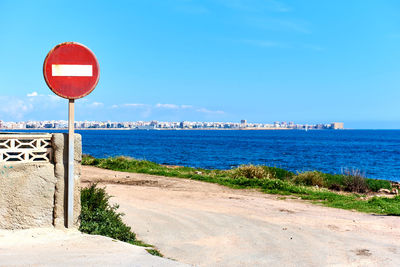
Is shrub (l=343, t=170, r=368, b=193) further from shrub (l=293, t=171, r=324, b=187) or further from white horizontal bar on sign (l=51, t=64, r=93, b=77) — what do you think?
white horizontal bar on sign (l=51, t=64, r=93, b=77)

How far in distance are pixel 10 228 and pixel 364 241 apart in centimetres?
825

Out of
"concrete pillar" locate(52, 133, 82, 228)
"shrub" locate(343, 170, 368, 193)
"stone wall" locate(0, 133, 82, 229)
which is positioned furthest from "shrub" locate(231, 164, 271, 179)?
"concrete pillar" locate(52, 133, 82, 228)

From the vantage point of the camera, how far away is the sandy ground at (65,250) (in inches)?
264

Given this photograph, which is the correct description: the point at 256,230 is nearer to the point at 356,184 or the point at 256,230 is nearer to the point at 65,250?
the point at 65,250

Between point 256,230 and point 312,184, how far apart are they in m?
13.0

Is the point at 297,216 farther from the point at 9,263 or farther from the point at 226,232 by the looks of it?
the point at 9,263

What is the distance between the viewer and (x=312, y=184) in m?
23.3

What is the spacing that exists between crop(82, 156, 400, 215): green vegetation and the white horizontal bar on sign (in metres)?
11.0

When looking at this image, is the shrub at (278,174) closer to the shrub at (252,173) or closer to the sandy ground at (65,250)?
the shrub at (252,173)

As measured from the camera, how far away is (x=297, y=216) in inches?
522

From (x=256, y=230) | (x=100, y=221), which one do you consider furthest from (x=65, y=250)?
(x=256, y=230)

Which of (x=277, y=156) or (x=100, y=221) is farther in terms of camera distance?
(x=277, y=156)

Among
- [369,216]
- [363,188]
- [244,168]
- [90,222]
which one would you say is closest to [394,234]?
[369,216]

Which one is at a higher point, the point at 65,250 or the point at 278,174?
the point at 65,250
